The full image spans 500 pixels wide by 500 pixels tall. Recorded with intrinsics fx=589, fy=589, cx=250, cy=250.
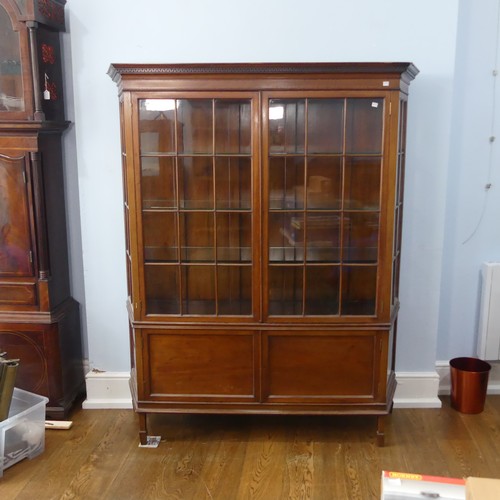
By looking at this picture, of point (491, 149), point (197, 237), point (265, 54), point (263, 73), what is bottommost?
point (197, 237)

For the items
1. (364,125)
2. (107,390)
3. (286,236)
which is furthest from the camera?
(107,390)

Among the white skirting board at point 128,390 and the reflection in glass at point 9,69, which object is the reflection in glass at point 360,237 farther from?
the reflection in glass at point 9,69

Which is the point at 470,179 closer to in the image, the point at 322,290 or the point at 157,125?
the point at 322,290

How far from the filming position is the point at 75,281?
10.9ft

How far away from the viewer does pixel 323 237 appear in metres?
2.78

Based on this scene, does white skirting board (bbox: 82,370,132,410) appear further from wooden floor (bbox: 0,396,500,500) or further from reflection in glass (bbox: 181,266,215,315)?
reflection in glass (bbox: 181,266,215,315)

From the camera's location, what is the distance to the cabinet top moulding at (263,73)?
253cm

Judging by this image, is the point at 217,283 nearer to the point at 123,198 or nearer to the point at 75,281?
the point at 123,198

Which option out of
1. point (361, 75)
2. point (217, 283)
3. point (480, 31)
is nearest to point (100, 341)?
point (217, 283)

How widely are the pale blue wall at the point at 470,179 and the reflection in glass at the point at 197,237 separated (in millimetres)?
1342

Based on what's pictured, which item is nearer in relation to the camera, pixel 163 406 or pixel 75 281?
pixel 163 406

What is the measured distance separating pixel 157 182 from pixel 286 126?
646 mm

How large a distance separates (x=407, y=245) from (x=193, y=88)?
139 cm

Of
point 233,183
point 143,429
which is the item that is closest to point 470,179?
point 233,183
